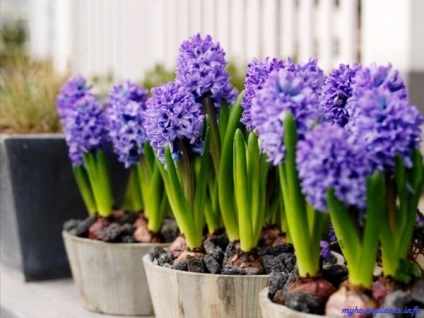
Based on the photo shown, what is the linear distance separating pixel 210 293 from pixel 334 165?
0.57m

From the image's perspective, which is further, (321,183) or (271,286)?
(271,286)

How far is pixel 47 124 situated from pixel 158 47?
2.68 meters

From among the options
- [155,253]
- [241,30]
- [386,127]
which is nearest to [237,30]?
[241,30]

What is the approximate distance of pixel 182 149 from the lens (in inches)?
75.4

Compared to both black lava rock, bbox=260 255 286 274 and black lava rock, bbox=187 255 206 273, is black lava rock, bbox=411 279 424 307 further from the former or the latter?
black lava rock, bbox=187 255 206 273

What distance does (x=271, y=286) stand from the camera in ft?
5.19

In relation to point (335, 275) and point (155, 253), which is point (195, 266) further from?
point (335, 275)

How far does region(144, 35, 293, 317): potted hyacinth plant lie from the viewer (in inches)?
71.4

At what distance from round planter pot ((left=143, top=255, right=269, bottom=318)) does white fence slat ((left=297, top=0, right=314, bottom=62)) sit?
2638mm

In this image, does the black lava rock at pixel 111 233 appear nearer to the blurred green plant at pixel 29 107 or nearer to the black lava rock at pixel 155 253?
the black lava rock at pixel 155 253

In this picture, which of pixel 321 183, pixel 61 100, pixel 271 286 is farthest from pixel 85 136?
pixel 321 183

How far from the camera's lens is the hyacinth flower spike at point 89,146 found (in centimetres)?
248

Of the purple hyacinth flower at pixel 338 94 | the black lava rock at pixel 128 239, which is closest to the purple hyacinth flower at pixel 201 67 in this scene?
the purple hyacinth flower at pixel 338 94

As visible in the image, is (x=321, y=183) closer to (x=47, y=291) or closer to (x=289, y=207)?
(x=289, y=207)
